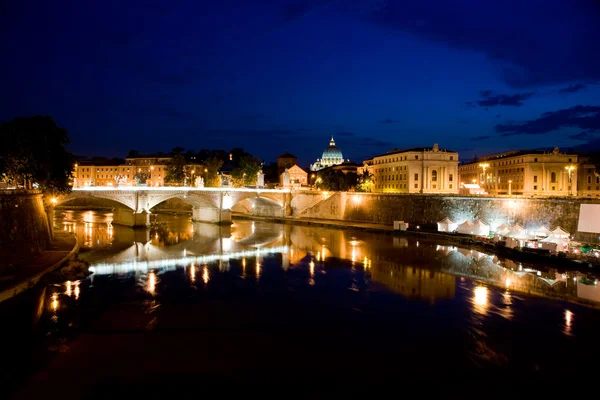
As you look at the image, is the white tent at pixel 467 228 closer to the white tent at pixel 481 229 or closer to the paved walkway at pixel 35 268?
the white tent at pixel 481 229

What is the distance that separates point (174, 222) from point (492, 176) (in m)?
54.8

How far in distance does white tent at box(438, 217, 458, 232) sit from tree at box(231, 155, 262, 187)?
38.6 metres

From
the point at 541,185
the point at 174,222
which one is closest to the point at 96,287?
the point at 174,222

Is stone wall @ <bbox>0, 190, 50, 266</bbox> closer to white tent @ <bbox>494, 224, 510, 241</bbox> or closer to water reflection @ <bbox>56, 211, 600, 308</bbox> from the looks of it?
water reflection @ <bbox>56, 211, 600, 308</bbox>

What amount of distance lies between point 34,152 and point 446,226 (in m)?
35.3

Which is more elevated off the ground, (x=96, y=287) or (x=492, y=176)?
(x=492, y=176)

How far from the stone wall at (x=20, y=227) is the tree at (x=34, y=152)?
356 cm

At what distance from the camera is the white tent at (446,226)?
137 feet

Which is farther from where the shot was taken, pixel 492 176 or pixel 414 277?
pixel 492 176

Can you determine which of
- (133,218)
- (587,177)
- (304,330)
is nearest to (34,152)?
(133,218)

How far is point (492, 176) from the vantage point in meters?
76.5

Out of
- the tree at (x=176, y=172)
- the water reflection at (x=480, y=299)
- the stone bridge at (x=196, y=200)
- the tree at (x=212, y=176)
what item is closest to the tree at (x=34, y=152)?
the stone bridge at (x=196, y=200)

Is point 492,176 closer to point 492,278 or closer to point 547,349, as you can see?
point 492,278

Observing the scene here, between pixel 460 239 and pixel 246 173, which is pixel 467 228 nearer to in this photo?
pixel 460 239
